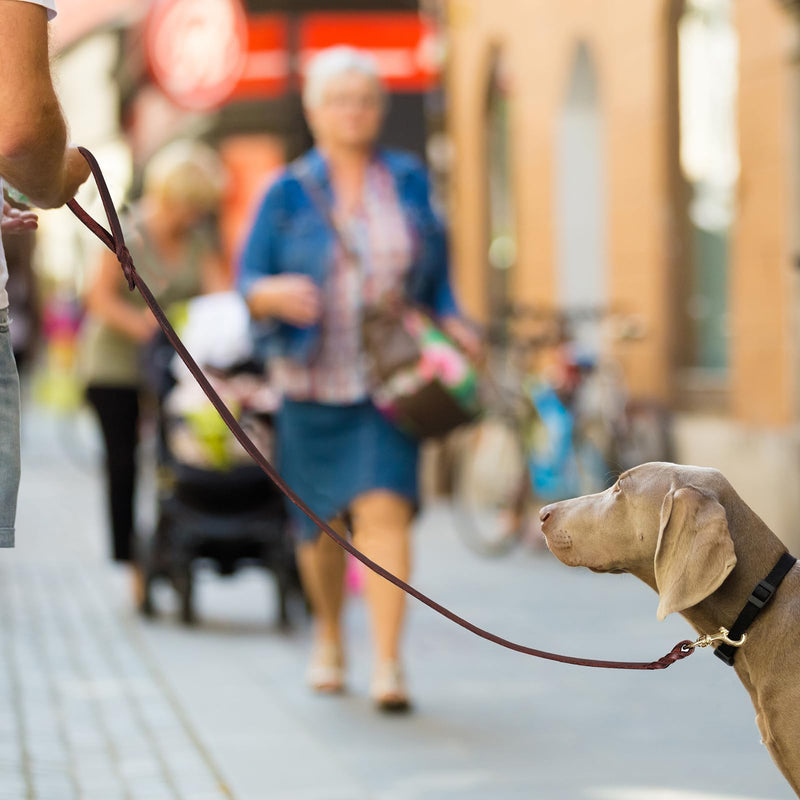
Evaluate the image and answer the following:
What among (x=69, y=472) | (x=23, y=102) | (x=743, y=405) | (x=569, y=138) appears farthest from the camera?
(x=69, y=472)

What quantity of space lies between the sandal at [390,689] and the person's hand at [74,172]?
2.98m

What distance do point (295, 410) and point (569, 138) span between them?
7.46 meters

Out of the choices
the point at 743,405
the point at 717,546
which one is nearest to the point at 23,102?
the point at 717,546

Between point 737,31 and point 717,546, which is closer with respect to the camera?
point 717,546

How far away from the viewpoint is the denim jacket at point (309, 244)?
6422 mm

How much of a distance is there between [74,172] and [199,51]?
50.9ft

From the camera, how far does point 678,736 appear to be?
18.9 ft

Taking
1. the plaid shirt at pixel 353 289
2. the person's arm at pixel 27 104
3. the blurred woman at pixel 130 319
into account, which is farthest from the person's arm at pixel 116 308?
the person's arm at pixel 27 104

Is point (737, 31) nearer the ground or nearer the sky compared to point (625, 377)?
nearer the sky

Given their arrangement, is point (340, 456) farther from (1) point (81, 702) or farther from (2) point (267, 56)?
(2) point (267, 56)

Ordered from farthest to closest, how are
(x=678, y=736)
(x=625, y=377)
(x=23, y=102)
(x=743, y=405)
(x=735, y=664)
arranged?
(x=625, y=377)
(x=743, y=405)
(x=678, y=736)
(x=735, y=664)
(x=23, y=102)

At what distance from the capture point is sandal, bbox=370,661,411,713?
6.09 metres

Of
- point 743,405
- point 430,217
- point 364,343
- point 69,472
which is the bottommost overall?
point 69,472

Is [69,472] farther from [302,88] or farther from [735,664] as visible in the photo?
[735,664]
